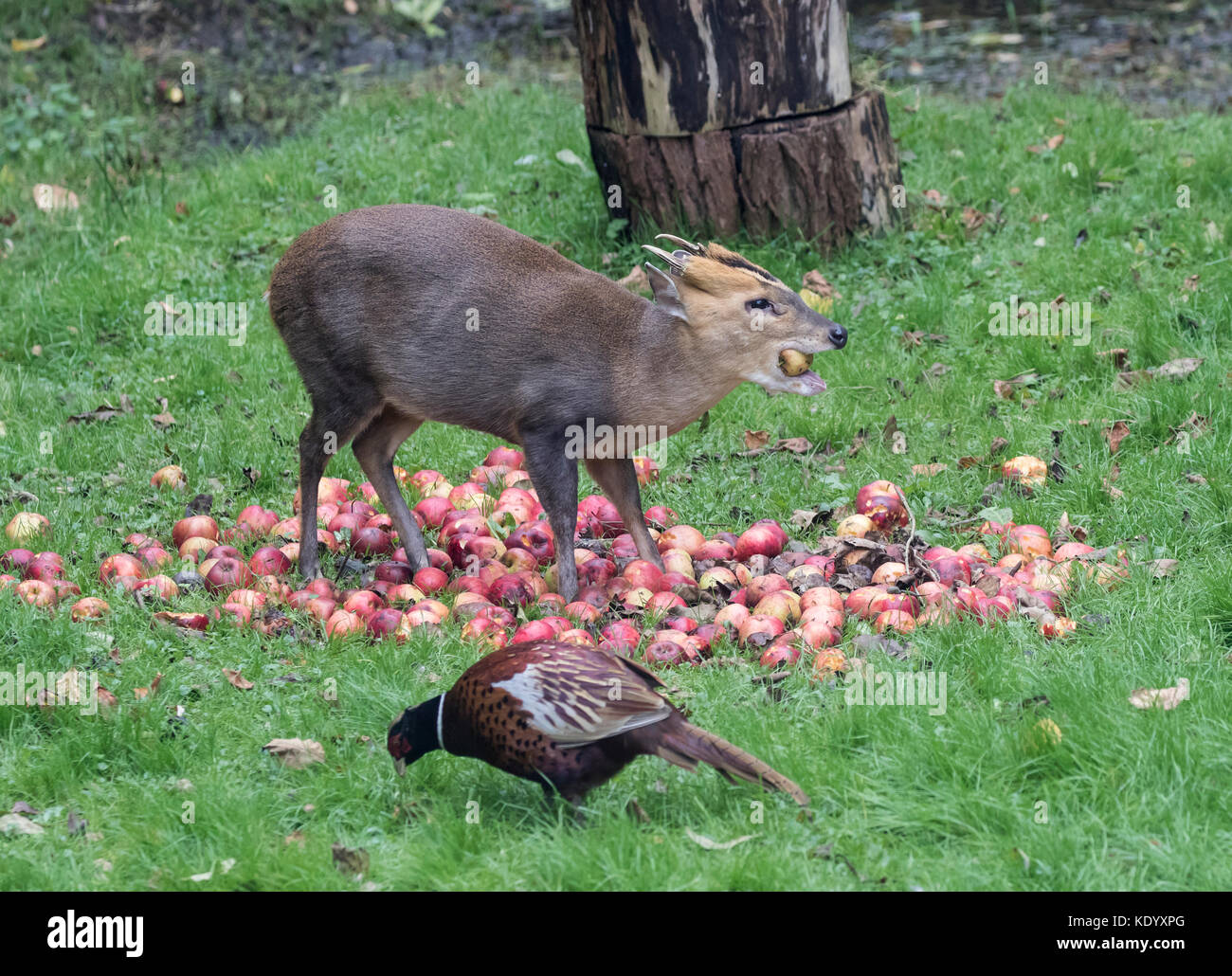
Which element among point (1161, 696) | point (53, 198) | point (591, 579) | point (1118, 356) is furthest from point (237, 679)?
point (53, 198)

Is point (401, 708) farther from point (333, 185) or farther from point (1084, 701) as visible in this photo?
point (333, 185)

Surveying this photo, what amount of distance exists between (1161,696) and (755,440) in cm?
292

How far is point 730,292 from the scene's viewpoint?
5051 millimetres

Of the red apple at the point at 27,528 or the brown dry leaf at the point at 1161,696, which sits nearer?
the brown dry leaf at the point at 1161,696

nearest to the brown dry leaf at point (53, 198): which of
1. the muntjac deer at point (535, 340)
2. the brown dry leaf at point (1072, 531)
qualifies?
the muntjac deer at point (535, 340)

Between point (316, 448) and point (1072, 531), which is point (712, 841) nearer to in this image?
point (1072, 531)

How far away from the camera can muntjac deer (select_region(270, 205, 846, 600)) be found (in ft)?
16.7

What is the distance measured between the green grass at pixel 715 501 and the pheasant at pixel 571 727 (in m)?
0.14

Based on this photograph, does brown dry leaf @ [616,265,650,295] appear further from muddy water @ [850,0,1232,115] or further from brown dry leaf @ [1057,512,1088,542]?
muddy water @ [850,0,1232,115]

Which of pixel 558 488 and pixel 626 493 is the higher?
pixel 558 488

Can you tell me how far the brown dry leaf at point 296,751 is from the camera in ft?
13.5

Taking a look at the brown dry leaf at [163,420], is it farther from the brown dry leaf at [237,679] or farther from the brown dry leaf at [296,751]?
the brown dry leaf at [296,751]

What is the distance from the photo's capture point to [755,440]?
263 inches
